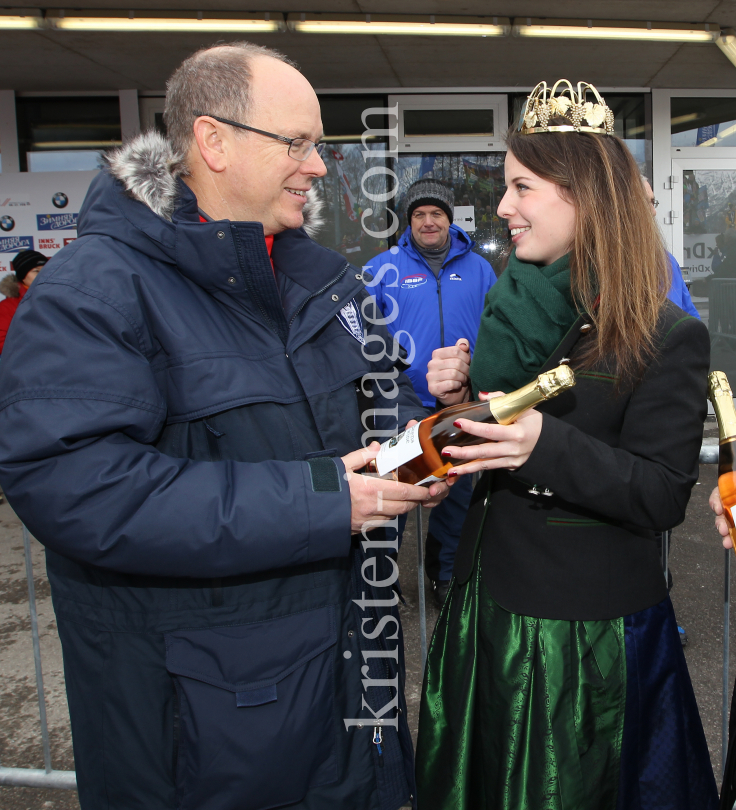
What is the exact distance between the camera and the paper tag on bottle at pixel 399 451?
131 centimetres

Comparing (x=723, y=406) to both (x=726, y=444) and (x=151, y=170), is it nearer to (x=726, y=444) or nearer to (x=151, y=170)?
(x=726, y=444)

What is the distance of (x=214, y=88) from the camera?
151 cm

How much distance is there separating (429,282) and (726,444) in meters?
3.35

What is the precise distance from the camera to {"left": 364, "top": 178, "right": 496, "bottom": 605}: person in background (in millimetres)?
4484

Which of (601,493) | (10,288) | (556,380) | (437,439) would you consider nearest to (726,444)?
(601,493)

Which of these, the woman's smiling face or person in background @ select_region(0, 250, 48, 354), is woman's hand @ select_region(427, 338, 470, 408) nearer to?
the woman's smiling face

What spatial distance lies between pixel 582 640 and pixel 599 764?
0.27 metres

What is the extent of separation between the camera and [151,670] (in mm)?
1323

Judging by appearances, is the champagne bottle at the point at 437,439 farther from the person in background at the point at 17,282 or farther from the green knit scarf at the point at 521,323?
the person in background at the point at 17,282

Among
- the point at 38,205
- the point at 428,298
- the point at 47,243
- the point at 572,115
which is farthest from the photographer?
the point at 47,243

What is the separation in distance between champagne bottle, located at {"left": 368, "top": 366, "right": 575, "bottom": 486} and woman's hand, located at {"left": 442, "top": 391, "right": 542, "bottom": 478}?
2cm

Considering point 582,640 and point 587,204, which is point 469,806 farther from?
point 587,204

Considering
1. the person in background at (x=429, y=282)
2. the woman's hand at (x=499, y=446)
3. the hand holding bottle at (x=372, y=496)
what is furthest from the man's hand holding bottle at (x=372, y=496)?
the person in background at (x=429, y=282)

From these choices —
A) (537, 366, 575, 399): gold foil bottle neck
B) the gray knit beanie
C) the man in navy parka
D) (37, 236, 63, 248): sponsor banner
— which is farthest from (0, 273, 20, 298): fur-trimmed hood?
(537, 366, 575, 399): gold foil bottle neck
